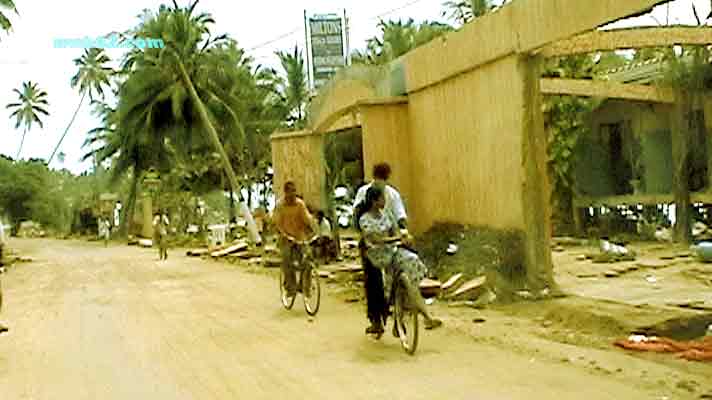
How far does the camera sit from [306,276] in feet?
45.0

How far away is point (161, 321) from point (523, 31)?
6.47 meters

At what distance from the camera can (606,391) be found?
7.28 m

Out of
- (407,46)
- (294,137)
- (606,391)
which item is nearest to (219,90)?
(407,46)

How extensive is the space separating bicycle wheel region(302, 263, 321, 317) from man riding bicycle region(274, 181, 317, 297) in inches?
21.7

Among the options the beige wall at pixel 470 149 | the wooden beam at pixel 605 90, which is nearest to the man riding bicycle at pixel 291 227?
the beige wall at pixel 470 149

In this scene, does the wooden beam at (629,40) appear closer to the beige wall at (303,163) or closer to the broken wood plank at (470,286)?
the broken wood plank at (470,286)

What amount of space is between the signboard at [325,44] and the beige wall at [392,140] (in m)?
17.0

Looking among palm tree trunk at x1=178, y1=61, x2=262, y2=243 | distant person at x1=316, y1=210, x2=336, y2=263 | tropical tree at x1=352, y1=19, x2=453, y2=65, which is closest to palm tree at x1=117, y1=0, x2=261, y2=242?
palm tree trunk at x1=178, y1=61, x2=262, y2=243

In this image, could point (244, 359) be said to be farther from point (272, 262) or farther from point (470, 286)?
point (272, 262)

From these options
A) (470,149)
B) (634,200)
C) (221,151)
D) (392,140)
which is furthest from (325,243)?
(221,151)

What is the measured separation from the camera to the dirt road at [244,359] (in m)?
7.87

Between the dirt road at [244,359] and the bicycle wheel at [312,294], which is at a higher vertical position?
the bicycle wheel at [312,294]

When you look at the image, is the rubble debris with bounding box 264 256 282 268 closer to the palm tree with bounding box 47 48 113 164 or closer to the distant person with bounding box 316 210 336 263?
the distant person with bounding box 316 210 336 263

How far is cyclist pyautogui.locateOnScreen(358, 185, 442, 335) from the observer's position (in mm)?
9859
